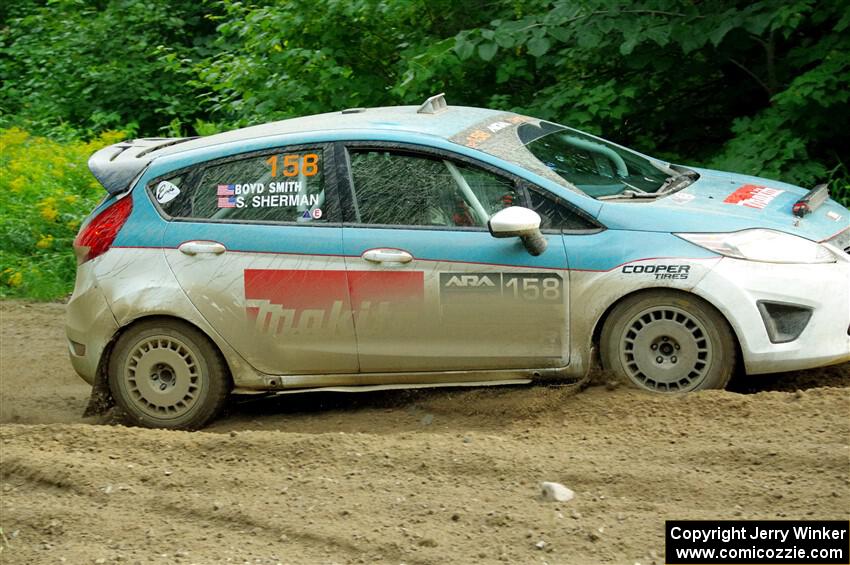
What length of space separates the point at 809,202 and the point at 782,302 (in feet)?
2.62

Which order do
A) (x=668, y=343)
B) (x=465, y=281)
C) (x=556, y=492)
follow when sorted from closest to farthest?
(x=556, y=492), (x=668, y=343), (x=465, y=281)

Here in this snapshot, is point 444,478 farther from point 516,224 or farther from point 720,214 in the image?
point 720,214

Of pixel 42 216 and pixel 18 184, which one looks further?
pixel 18 184

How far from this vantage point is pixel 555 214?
6.09 metres

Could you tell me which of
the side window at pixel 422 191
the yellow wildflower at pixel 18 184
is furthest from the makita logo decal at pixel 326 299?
the yellow wildflower at pixel 18 184

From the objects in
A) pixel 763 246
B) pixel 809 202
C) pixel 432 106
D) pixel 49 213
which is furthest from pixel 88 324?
pixel 49 213

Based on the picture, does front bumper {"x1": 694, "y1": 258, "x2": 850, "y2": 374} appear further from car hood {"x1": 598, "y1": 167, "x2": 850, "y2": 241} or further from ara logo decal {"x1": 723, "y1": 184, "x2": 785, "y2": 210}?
ara logo decal {"x1": 723, "y1": 184, "x2": 785, "y2": 210}

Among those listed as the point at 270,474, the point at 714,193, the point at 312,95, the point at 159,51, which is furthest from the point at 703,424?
the point at 159,51

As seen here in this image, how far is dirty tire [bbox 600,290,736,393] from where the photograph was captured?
586 cm

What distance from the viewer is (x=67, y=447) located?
612 centimetres

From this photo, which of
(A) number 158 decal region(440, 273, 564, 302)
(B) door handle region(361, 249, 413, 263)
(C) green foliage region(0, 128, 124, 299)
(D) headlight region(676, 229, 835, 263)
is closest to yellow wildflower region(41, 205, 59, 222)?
(C) green foliage region(0, 128, 124, 299)

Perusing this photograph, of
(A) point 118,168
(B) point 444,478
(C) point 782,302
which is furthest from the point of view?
(A) point 118,168

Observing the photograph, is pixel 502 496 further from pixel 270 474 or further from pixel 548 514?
pixel 270 474

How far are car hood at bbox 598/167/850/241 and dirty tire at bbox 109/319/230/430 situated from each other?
89.9 inches
